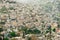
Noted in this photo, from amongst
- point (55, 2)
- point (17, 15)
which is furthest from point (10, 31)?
point (55, 2)

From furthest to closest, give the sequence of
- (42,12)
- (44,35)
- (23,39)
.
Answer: (42,12), (44,35), (23,39)

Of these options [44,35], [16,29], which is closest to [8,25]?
[16,29]

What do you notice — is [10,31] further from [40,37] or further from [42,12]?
[42,12]

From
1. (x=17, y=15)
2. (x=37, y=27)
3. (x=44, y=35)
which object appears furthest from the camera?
(x=17, y=15)

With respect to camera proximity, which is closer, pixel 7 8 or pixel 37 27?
pixel 37 27

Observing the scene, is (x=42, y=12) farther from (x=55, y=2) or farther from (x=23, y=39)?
(x=23, y=39)

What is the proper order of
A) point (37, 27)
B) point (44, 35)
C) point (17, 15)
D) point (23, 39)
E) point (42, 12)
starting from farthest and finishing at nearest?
point (42, 12), point (17, 15), point (37, 27), point (44, 35), point (23, 39)

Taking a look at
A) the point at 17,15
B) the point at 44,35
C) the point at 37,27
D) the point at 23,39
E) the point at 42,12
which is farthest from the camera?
the point at 42,12

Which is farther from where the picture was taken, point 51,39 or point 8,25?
point 8,25
